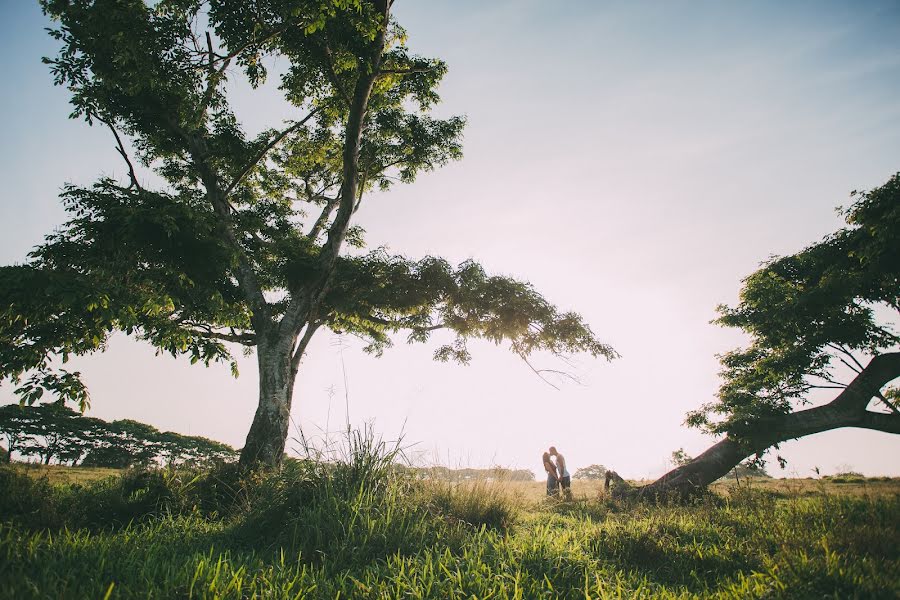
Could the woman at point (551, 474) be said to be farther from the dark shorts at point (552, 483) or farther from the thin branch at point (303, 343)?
the thin branch at point (303, 343)

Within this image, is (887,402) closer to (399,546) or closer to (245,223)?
(399,546)

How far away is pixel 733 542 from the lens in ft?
12.5

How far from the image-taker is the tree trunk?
820cm

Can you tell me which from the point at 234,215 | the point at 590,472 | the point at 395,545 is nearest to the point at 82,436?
the point at 234,215

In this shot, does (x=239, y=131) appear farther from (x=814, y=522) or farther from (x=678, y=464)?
(x=678, y=464)

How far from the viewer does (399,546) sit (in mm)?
3539

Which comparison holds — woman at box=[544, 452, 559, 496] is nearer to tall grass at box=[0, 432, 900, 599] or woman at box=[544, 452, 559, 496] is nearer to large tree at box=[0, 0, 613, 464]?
large tree at box=[0, 0, 613, 464]

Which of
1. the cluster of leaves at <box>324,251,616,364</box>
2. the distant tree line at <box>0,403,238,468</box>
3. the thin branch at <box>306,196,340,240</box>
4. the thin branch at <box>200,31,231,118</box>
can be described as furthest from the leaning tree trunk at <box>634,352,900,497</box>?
the distant tree line at <box>0,403,238,468</box>

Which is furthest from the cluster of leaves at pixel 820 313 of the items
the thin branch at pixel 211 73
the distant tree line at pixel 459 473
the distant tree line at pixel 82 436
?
the distant tree line at pixel 82 436

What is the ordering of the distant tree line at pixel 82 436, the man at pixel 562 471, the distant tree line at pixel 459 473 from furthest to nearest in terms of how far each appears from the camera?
the distant tree line at pixel 82 436 → the man at pixel 562 471 → the distant tree line at pixel 459 473

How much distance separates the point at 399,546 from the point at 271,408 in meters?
6.61

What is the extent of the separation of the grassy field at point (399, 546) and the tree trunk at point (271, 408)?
7.86ft

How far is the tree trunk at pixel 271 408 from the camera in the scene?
8.20 metres

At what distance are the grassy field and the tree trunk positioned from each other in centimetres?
240
